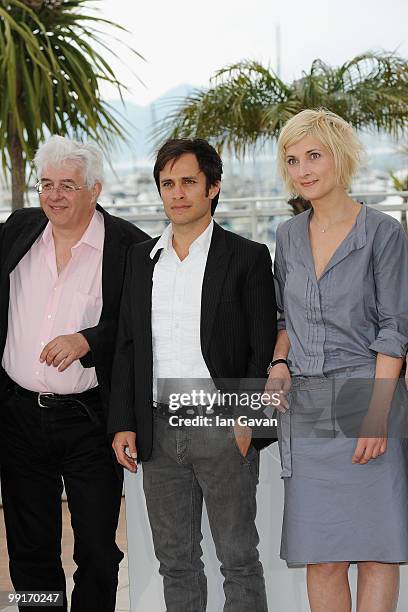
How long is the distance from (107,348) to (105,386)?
0.13m

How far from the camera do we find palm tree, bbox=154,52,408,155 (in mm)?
6387

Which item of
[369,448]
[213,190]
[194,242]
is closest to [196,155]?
[213,190]

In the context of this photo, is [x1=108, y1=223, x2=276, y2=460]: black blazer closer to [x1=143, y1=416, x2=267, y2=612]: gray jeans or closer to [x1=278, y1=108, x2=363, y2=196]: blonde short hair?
[x1=143, y1=416, x2=267, y2=612]: gray jeans

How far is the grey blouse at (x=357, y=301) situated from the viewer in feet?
7.41

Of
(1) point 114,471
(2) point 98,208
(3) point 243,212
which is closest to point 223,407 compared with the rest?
(1) point 114,471

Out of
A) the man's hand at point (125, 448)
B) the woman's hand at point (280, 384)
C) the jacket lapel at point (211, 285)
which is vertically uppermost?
the jacket lapel at point (211, 285)

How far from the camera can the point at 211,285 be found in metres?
2.43

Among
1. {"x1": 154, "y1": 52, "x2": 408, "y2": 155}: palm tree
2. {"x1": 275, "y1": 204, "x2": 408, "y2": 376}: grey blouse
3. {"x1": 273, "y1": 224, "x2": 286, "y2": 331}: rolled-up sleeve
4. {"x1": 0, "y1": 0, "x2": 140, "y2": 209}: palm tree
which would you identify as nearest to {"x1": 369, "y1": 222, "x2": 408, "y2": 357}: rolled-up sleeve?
{"x1": 275, "y1": 204, "x2": 408, "y2": 376}: grey blouse

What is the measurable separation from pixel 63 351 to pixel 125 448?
0.32 metres

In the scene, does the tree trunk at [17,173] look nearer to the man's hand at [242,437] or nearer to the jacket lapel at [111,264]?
the jacket lapel at [111,264]

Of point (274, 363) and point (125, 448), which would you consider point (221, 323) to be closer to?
point (274, 363)

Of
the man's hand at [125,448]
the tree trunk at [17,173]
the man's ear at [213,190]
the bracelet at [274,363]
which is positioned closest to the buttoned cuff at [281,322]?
the bracelet at [274,363]

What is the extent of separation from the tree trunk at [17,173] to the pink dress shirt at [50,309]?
329cm

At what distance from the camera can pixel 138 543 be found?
2.79 meters
